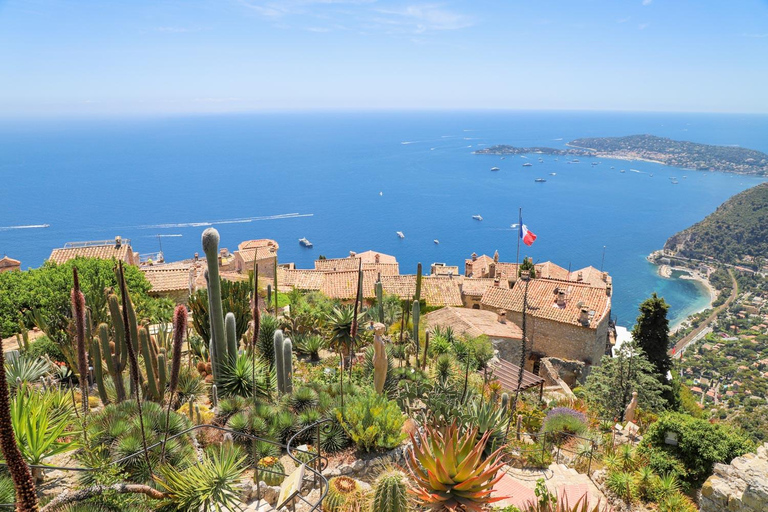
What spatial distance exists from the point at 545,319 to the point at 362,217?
255 feet

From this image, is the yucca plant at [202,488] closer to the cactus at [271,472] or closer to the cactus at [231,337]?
the cactus at [271,472]

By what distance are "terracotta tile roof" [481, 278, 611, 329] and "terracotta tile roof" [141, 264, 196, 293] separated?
13.9 meters

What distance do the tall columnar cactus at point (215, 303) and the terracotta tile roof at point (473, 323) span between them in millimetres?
10508

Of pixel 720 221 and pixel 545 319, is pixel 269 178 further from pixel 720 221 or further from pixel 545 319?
pixel 545 319

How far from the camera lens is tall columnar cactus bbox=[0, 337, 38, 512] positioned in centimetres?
286

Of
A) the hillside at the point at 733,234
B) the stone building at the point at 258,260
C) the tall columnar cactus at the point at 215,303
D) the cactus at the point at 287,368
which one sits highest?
the tall columnar cactus at the point at 215,303

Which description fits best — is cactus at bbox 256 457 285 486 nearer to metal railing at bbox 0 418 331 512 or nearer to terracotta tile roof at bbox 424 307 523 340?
metal railing at bbox 0 418 331 512

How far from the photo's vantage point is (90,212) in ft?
296

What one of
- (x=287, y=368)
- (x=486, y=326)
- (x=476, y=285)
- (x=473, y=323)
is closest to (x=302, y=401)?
(x=287, y=368)

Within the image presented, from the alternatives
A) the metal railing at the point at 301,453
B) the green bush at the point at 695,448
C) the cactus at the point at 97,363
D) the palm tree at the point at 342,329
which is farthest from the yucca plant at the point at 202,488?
the green bush at the point at 695,448

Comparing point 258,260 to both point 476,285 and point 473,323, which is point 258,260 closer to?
point 476,285

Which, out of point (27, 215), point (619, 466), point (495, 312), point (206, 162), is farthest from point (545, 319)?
point (206, 162)

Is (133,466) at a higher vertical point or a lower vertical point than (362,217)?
higher

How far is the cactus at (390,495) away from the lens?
5.40 metres
